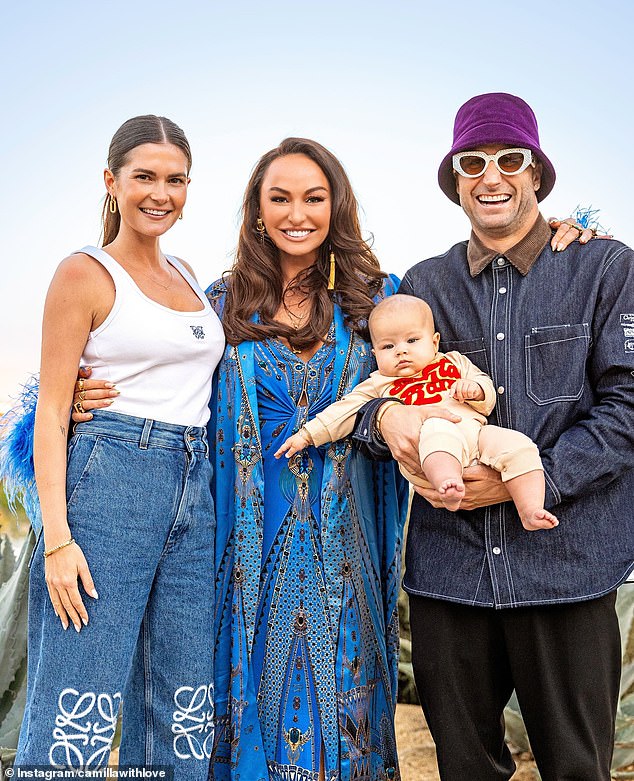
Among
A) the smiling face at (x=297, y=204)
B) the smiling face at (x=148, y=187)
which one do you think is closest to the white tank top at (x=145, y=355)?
the smiling face at (x=148, y=187)

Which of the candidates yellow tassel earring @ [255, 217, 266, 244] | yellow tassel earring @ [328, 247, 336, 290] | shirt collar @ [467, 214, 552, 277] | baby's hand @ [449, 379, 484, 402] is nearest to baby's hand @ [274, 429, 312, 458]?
baby's hand @ [449, 379, 484, 402]

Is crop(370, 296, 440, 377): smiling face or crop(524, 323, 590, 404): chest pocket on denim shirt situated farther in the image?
crop(370, 296, 440, 377): smiling face

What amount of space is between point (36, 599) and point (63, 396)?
587 mm

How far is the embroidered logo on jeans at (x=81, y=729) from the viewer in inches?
91.5

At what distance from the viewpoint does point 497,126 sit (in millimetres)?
2555

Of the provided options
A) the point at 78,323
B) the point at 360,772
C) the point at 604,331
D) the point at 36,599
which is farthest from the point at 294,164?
the point at 360,772

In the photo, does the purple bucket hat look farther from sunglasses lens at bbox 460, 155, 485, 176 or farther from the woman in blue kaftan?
the woman in blue kaftan

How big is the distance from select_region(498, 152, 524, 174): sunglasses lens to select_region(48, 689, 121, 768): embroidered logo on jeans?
1.93 metres

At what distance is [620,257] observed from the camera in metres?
2.46

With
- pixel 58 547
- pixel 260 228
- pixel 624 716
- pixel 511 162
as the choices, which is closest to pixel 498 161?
pixel 511 162

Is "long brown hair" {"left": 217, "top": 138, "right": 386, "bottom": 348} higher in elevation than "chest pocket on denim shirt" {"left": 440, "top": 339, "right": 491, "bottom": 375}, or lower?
higher

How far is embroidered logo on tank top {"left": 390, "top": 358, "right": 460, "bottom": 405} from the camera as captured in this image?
256cm

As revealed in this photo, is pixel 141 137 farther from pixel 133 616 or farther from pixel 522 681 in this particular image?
pixel 522 681

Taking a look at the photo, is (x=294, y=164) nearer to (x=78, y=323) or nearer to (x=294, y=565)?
(x=78, y=323)
